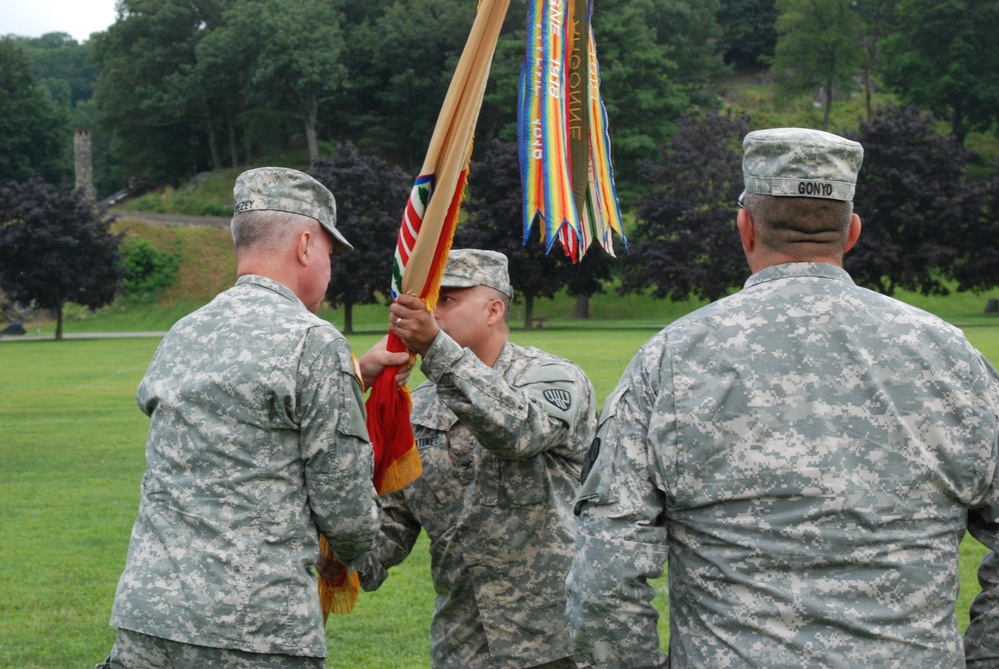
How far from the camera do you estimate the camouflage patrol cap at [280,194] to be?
3832 mm

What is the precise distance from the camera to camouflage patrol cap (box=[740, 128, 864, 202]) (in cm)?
296

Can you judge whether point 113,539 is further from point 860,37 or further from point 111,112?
point 860,37

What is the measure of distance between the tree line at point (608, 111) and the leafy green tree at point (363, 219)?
0.49 ft

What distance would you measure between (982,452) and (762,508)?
62 cm

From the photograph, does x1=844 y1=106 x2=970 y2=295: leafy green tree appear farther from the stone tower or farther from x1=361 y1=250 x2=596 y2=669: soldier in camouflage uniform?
the stone tower

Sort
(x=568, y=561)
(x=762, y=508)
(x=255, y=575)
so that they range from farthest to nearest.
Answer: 1. (x=568, y=561)
2. (x=255, y=575)
3. (x=762, y=508)

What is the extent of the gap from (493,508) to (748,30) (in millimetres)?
121691

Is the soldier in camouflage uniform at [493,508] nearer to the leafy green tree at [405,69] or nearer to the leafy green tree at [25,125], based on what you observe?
the leafy green tree at [405,69]

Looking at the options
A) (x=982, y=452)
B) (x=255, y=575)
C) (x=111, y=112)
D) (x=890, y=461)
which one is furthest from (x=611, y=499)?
(x=111, y=112)

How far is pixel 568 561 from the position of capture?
14.4 feet

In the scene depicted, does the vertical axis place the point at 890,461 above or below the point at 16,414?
above

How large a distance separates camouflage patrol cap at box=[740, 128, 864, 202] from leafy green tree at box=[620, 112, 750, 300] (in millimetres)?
55081

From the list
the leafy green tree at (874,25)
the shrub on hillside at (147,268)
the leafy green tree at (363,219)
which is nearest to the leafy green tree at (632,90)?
the leafy green tree at (363,219)

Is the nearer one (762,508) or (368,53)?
(762,508)
